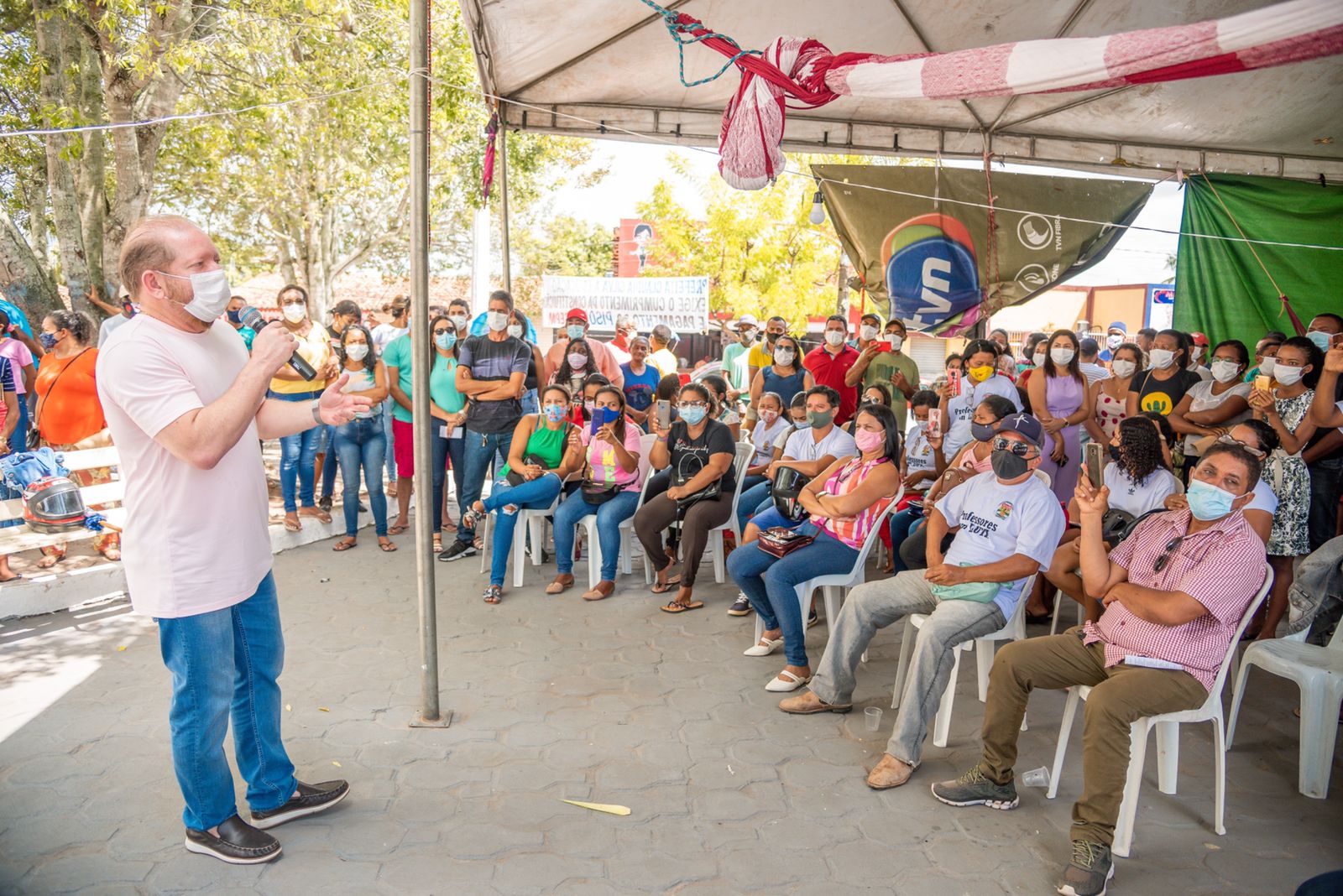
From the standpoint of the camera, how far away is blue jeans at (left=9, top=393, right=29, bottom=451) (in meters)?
6.46

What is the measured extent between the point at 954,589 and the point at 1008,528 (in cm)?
36

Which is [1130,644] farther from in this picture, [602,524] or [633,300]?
[633,300]

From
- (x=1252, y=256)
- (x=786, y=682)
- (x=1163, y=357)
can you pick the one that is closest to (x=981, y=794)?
(x=786, y=682)

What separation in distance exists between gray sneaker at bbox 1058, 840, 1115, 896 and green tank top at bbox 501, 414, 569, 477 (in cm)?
421

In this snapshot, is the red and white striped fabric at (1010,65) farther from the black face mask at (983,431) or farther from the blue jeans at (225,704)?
the blue jeans at (225,704)

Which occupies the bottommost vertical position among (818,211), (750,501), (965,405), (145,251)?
(750,501)

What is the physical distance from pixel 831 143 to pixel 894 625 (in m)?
4.43

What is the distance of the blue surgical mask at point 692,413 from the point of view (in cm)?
597

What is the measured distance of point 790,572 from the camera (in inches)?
183

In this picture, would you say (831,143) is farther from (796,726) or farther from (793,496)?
(796,726)

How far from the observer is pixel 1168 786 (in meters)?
3.54

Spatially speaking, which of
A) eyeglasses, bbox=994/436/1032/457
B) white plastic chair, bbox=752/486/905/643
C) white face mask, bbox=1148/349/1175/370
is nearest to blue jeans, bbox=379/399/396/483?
white plastic chair, bbox=752/486/905/643

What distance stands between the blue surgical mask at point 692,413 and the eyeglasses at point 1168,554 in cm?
315

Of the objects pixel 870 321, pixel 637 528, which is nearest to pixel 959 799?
pixel 637 528
